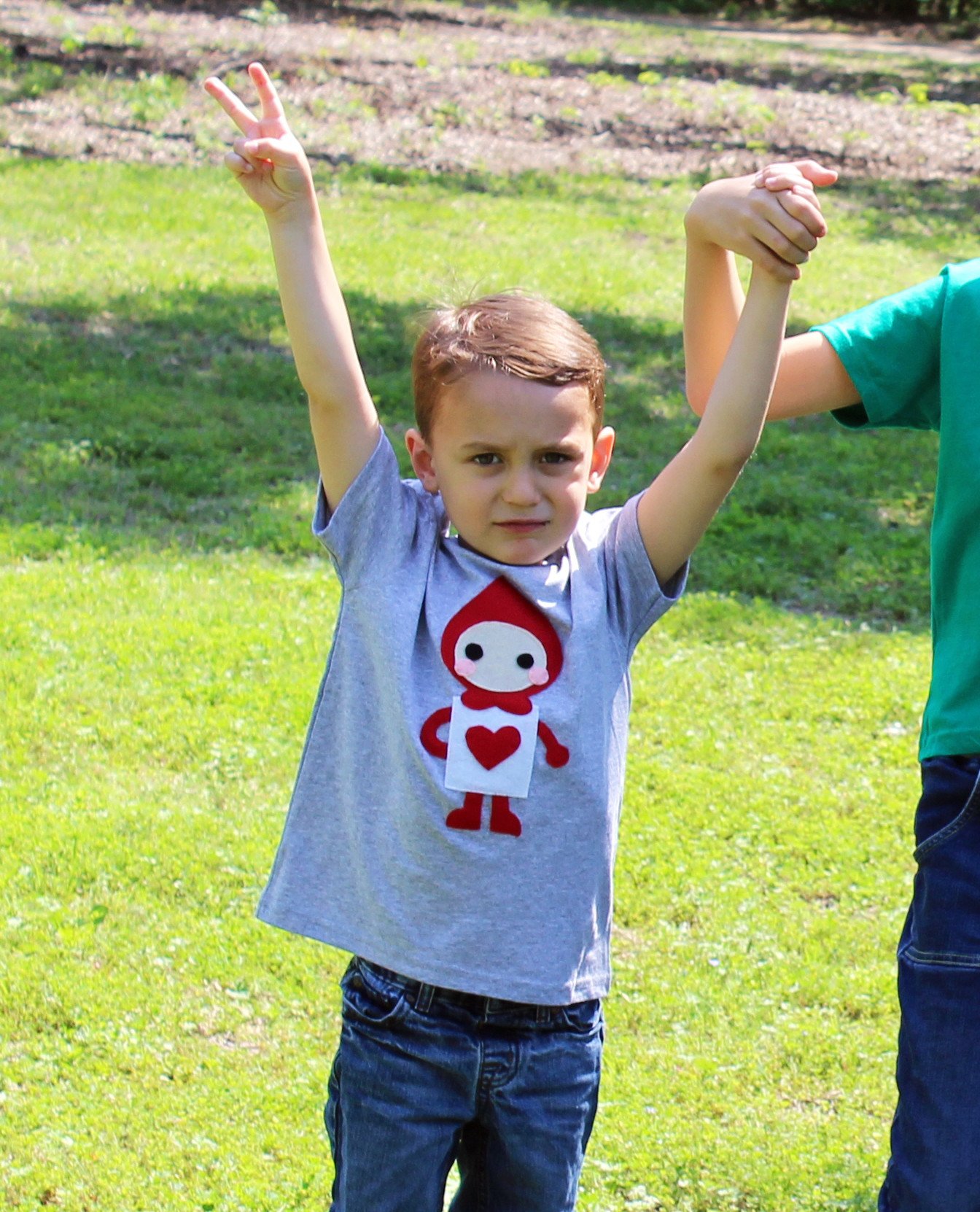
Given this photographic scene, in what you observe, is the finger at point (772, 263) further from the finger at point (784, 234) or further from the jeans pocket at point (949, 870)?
the jeans pocket at point (949, 870)

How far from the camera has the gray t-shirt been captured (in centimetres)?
199

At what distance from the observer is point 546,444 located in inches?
79.7

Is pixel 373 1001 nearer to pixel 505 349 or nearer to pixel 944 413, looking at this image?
pixel 505 349

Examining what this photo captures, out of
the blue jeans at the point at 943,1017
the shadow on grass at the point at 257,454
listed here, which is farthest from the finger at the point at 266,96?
the shadow on grass at the point at 257,454

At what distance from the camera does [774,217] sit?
1.88 metres

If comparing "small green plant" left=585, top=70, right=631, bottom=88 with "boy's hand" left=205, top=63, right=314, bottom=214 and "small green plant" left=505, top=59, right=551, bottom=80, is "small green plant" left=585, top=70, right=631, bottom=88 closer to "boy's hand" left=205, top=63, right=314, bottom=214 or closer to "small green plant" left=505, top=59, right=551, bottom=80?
"small green plant" left=505, top=59, right=551, bottom=80

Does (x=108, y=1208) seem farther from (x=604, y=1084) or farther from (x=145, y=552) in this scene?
(x=145, y=552)

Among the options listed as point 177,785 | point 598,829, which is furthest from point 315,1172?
point 177,785

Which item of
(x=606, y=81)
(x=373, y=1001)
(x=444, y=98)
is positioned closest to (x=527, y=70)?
(x=606, y=81)

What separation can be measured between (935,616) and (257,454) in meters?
5.15

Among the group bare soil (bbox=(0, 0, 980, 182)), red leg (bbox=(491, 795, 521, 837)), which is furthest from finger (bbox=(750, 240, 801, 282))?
bare soil (bbox=(0, 0, 980, 182))

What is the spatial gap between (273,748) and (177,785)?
340 millimetres

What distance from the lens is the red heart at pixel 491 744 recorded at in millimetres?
1977

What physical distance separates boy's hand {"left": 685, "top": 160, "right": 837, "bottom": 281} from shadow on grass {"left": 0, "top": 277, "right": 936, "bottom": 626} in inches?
159
